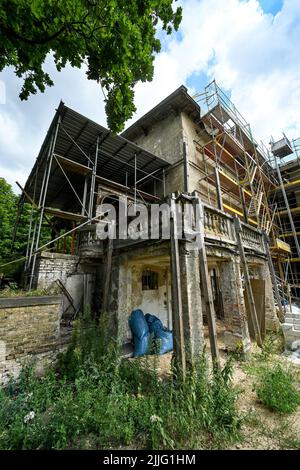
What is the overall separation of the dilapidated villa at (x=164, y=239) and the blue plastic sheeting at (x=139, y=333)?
321mm

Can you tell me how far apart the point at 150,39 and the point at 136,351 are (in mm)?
7575

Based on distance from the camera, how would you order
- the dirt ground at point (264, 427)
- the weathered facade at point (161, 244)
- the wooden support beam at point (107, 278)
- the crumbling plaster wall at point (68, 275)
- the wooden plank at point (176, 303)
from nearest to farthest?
the dirt ground at point (264, 427)
the wooden plank at point (176, 303)
the weathered facade at point (161, 244)
the wooden support beam at point (107, 278)
the crumbling plaster wall at point (68, 275)

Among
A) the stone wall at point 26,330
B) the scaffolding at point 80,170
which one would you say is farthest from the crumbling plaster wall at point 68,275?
the stone wall at point 26,330

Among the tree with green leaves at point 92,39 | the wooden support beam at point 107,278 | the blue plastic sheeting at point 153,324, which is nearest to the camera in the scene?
the tree with green leaves at point 92,39

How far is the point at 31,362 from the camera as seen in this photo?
4129mm

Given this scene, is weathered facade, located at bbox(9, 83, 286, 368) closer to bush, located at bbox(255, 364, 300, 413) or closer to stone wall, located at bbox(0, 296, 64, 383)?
bush, located at bbox(255, 364, 300, 413)

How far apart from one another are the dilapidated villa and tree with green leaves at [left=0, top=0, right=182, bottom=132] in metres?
2.43

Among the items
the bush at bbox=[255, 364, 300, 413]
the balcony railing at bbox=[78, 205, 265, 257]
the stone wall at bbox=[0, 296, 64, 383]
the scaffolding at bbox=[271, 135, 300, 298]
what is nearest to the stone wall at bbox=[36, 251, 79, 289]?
the balcony railing at bbox=[78, 205, 265, 257]

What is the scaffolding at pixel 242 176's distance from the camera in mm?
11375

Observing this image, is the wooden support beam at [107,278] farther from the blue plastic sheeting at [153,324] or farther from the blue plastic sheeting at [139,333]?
the blue plastic sheeting at [153,324]
